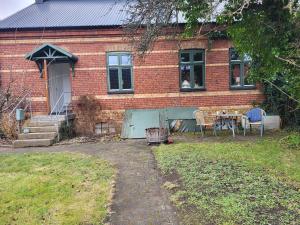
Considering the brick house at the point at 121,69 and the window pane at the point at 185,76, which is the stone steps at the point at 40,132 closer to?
the brick house at the point at 121,69

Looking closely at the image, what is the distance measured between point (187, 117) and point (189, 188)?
6.85 meters

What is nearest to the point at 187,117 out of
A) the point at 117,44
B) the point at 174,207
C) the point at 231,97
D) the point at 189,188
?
the point at 231,97

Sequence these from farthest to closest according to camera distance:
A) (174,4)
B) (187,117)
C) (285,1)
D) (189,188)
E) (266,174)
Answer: (187,117) < (174,4) < (285,1) < (266,174) < (189,188)

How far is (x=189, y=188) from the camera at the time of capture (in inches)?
230

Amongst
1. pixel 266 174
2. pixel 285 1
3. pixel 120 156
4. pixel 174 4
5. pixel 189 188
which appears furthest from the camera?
pixel 120 156

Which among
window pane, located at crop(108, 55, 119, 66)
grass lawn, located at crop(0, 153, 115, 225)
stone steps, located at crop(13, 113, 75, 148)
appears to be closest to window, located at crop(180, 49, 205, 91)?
window pane, located at crop(108, 55, 119, 66)

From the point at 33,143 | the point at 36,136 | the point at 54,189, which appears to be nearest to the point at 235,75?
the point at 36,136

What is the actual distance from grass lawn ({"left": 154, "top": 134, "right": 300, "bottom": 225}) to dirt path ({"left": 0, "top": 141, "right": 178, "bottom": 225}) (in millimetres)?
226

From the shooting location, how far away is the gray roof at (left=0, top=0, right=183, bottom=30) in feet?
43.4

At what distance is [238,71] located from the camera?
44.8 ft

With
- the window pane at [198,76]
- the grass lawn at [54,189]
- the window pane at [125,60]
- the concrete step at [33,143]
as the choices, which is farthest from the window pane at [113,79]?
the grass lawn at [54,189]

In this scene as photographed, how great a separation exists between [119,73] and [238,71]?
4936 mm

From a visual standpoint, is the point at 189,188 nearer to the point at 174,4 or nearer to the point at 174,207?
the point at 174,207

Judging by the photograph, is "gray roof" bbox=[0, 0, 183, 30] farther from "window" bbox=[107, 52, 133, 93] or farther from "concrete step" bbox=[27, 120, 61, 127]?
"concrete step" bbox=[27, 120, 61, 127]
